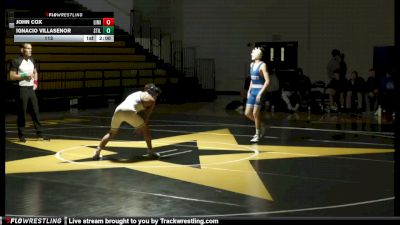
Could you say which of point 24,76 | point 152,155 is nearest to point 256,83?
point 152,155

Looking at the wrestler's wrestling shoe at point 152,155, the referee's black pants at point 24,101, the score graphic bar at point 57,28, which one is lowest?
the wrestler's wrestling shoe at point 152,155

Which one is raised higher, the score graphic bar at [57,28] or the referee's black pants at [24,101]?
the score graphic bar at [57,28]

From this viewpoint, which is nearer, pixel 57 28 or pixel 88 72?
pixel 57 28

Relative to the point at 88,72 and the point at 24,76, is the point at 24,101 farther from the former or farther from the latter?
the point at 88,72

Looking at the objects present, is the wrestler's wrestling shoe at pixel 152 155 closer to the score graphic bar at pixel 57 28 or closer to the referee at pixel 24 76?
the referee at pixel 24 76

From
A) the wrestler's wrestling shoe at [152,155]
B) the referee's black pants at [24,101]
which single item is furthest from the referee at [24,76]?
the wrestler's wrestling shoe at [152,155]

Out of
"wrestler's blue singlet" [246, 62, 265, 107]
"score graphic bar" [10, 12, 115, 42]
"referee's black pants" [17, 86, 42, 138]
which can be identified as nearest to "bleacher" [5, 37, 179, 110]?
"score graphic bar" [10, 12, 115, 42]

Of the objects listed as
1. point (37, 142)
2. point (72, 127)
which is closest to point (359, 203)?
point (37, 142)

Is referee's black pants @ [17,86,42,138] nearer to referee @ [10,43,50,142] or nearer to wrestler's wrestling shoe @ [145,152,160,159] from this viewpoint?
referee @ [10,43,50,142]

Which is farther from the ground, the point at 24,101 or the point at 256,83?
the point at 256,83

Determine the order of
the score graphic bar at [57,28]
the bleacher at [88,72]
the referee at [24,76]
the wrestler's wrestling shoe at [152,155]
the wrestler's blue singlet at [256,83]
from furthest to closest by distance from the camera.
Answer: the bleacher at [88,72]
the score graphic bar at [57,28]
the wrestler's blue singlet at [256,83]
the referee at [24,76]
the wrestler's wrestling shoe at [152,155]

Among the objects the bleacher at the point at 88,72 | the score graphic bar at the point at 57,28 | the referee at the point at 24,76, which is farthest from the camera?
the bleacher at the point at 88,72

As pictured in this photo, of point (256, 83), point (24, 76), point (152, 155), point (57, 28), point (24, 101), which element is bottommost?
point (152, 155)

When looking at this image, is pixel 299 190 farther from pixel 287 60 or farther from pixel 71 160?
pixel 287 60
